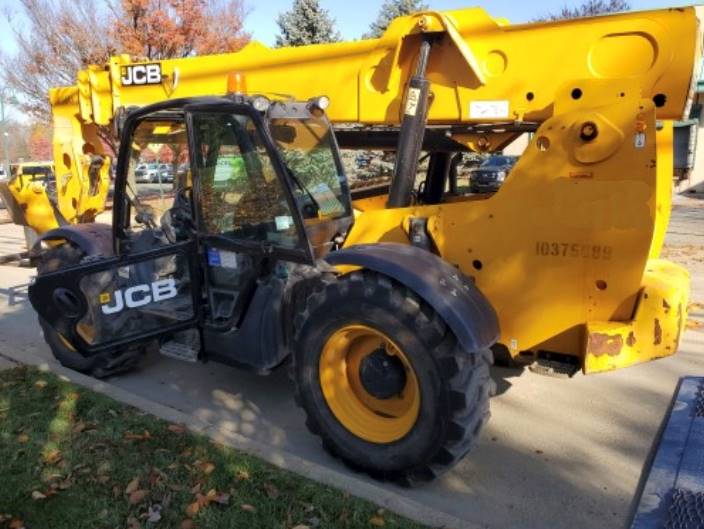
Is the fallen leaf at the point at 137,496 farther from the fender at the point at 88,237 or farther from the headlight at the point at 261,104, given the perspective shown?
the headlight at the point at 261,104

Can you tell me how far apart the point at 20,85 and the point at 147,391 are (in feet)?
57.7

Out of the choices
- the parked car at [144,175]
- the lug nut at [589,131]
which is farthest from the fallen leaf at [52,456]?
the lug nut at [589,131]

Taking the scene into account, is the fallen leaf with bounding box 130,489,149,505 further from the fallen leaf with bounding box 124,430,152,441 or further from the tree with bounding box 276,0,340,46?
the tree with bounding box 276,0,340,46

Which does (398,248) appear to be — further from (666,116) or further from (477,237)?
(666,116)

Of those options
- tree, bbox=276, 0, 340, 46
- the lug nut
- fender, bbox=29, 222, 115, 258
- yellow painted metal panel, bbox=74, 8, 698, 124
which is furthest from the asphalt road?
tree, bbox=276, 0, 340, 46

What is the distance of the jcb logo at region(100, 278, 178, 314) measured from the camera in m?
4.37

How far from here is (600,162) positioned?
10.5 ft

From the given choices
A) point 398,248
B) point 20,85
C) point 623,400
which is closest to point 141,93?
point 398,248

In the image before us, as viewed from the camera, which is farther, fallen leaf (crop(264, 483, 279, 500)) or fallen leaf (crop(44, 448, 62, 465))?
fallen leaf (crop(44, 448, 62, 465))

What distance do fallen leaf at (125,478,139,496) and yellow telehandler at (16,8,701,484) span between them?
103 centimetres

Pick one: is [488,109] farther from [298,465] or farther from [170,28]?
[170,28]

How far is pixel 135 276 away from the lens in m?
4.42

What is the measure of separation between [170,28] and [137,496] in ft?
53.7

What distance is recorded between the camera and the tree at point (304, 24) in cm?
2084
